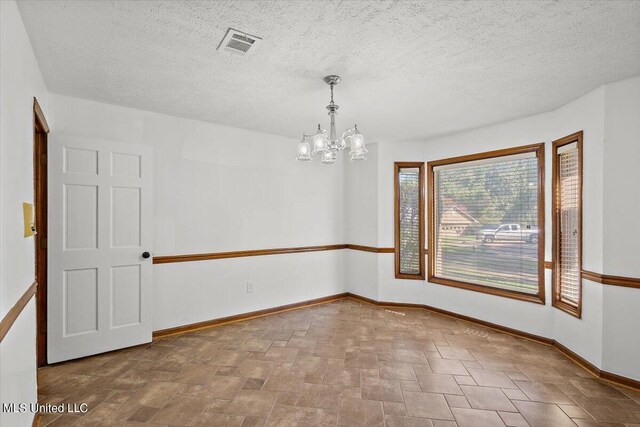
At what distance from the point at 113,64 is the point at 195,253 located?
2088 mm

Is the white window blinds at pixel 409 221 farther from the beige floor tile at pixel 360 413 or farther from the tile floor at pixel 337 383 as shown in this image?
the beige floor tile at pixel 360 413

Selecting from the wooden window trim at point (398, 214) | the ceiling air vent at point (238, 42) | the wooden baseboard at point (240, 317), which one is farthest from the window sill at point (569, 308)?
the ceiling air vent at point (238, 42)

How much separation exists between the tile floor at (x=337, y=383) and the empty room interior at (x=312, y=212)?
23 millimetres

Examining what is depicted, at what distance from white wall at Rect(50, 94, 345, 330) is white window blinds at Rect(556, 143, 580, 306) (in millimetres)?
2878

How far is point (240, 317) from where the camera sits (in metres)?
4.05

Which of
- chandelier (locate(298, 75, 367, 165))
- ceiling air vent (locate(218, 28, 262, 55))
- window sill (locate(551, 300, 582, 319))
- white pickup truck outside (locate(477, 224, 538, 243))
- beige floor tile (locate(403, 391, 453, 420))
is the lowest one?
beige floor tile (locate(403, 391, 453, 420))

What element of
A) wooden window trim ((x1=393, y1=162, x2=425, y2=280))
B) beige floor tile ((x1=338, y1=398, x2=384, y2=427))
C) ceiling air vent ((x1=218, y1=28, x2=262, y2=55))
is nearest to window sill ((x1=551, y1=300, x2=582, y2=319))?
wooden window trim ((x1=393, y1=162, x2=425, y2=280))

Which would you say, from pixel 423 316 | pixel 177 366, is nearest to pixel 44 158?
pixel 177 366

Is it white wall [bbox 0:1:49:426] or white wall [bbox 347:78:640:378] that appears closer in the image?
white wall [bbox 0:1:49:426]

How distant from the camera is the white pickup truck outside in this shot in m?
3.61

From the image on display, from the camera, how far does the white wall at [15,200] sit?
4.81ft

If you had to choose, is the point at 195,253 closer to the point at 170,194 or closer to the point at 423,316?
the point at 170,194

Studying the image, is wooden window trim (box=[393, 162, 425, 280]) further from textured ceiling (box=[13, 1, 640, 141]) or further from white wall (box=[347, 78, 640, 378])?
textured ceiling (box=[13, 1, 640, 141])

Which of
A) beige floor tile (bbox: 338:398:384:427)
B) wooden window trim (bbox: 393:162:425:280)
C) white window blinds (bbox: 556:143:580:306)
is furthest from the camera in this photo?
wooden window trim (bbox: 393:162:425:280)
